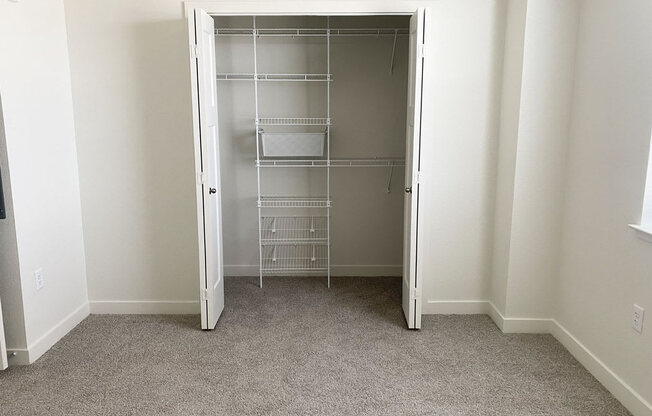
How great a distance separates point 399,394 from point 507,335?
104 centimetres

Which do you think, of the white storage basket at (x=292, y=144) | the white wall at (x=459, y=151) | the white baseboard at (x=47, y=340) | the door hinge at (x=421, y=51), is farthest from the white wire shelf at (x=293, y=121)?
the white baseboard at (x=47, y=340)

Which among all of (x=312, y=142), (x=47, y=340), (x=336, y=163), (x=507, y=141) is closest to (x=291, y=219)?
(x=336, y=163)

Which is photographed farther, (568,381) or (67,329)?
(67,329)

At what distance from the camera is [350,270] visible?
14.5 feet

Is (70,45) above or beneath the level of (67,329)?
above

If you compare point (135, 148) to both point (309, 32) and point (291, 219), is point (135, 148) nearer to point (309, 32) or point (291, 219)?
point (291, 219)

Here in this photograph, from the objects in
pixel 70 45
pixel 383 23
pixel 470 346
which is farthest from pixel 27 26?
pixel 470 346

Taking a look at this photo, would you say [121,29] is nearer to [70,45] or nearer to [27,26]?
[70,45]

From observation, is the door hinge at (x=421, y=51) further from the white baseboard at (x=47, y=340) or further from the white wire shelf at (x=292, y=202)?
the white baseboard at (x=47, y=340)

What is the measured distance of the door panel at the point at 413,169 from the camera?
117 inches

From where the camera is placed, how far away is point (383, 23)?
13.4ft

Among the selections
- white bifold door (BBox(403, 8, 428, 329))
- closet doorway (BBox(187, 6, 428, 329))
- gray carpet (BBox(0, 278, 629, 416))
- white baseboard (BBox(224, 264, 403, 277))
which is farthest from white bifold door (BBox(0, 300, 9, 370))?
white bifold door (BBox(403, 8, 428, 329))

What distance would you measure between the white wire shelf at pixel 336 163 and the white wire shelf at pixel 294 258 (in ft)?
2.33

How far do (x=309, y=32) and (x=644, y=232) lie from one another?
2837mm
